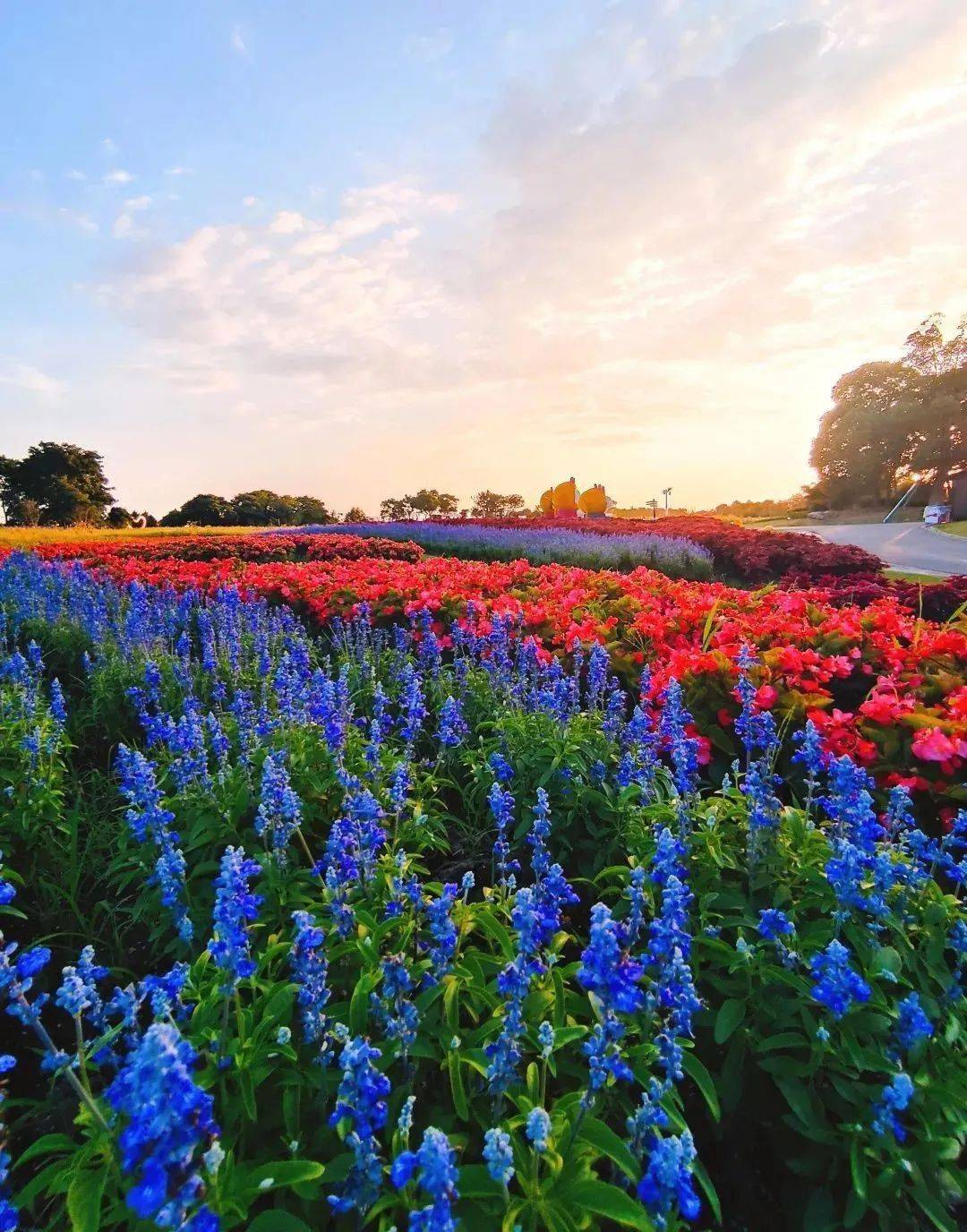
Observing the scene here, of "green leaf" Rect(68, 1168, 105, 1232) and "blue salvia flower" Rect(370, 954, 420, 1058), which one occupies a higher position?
"blue salvia flower" Rect(370, 954, 420, 1058)

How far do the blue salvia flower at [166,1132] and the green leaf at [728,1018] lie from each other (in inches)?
52.3

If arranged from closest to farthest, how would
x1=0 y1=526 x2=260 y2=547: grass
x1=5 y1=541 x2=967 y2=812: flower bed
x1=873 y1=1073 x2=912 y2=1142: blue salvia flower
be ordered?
x1=873 y1=1073 x2=912 y2=1142: blue salvia flower → x1=5 y1=541 x2=967 y2=812: flower bed → x1=0 y1=526 x2=260 y2=547: grass

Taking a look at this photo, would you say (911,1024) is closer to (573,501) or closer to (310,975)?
(310,975)

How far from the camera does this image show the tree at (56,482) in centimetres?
5188

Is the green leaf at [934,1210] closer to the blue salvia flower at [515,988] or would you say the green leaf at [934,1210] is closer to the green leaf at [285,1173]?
the blue salvia flower at [515,988]

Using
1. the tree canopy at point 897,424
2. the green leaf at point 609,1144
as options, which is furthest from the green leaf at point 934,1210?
the tree canopy at point 897,424

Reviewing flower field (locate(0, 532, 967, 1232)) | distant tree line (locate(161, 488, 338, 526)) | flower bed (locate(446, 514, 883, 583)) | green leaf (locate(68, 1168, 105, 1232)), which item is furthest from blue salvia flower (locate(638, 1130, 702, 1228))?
distant tree line (locate(161, 488, 338, 526))

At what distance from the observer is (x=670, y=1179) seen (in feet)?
3.92

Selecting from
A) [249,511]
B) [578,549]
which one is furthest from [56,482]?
[578,549]

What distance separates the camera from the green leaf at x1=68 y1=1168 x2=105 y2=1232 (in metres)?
1.31

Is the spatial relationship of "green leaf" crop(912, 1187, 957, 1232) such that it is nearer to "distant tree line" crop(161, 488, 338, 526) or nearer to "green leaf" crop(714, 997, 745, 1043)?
"green leaf" crop(714, 997, 745, 1043)

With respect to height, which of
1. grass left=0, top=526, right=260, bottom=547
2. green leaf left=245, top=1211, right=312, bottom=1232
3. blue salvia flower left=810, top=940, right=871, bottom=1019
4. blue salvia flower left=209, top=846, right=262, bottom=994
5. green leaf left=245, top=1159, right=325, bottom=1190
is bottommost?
green leaf left=245, top=1211, right=312, bottom=1232

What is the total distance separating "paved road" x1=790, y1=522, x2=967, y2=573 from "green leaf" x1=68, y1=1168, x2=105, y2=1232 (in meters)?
15.7

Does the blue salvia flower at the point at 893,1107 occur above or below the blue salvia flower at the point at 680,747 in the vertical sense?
below
